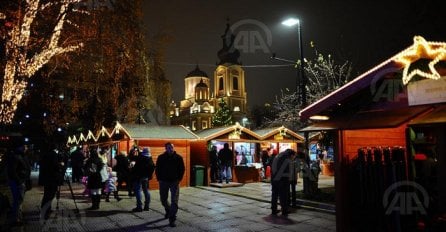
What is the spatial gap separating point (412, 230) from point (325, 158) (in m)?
18.0

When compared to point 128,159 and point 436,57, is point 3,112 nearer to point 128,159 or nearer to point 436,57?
point 128,159

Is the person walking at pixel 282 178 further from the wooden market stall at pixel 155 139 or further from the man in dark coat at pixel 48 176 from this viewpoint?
the wooden market stall at pixel 155 139

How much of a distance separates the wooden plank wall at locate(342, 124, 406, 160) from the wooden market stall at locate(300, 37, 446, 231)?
0.07ft

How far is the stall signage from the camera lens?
20.4 ft

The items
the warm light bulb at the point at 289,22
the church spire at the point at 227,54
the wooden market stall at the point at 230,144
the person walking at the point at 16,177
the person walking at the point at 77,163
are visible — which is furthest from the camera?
the church spire at the point at 227,54

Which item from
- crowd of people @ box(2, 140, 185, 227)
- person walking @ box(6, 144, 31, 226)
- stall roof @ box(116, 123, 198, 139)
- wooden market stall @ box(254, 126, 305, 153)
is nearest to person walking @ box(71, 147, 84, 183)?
stall roof @ box(116, 123, 198, 139)

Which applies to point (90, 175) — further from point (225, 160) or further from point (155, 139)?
point (225, 160)

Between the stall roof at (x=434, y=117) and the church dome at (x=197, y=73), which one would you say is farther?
the church dome at (x=197, y=73)

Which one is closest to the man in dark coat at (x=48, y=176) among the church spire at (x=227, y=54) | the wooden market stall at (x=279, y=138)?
the wooden market stall at (x=279, y=138)

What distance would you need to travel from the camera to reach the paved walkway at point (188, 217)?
862 centimetres

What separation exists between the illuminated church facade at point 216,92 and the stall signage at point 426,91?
64.4 metres

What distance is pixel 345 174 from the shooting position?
760cm

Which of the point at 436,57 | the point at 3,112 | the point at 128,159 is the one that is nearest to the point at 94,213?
the point at 128,159

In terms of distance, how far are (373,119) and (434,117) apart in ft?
3.38
